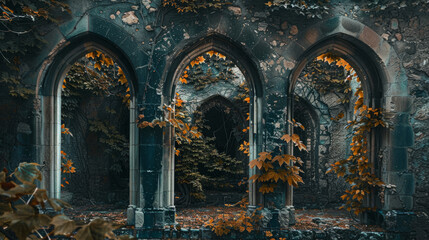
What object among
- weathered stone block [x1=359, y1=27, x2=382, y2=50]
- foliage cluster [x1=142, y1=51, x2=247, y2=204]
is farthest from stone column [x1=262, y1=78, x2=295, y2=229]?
Result: foliage cluster [x1=142, y1=51, x2=247, y2=204]

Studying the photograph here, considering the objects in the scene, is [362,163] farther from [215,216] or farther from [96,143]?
[96,143]

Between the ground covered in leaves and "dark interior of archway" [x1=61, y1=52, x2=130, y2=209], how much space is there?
0.42m

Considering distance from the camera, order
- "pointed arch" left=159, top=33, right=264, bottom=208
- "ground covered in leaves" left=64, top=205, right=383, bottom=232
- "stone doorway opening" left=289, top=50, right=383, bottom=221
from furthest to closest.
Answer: "stone doorway opening" left=289, top=50, right=383, bottom=221, "ground covered in leaves" left=64, top=205, right=383, bottom=232, "pointed arch" left=159, top=33, right=264, bottom=208

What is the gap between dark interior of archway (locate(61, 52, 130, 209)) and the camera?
8.98m

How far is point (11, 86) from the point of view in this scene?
5621 millimetres

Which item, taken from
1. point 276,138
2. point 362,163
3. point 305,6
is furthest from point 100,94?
point 362,163

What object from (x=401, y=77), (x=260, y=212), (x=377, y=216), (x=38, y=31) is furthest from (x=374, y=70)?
(x=38, y=31)

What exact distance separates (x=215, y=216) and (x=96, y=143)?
357cm

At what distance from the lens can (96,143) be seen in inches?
367

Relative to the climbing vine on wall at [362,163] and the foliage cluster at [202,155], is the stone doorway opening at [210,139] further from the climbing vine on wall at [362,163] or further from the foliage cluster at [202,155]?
the climbing vine on wall at [362,163]

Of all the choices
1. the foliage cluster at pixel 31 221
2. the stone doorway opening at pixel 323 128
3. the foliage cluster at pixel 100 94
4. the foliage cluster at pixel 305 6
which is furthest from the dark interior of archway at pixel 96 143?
the foliage cluster at pixel 31 221

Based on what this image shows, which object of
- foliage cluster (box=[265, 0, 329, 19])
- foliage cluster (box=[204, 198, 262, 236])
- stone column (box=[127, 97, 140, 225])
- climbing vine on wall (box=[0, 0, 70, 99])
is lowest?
foliage cluster (box=[204, 198, 262, 236])

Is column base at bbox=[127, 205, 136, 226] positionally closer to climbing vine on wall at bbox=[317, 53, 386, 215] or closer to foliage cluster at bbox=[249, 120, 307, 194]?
foliage cluster at bbox=[249, 120, 307, 194]

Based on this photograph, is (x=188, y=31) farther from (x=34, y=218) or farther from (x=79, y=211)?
(x=34, y=218)
